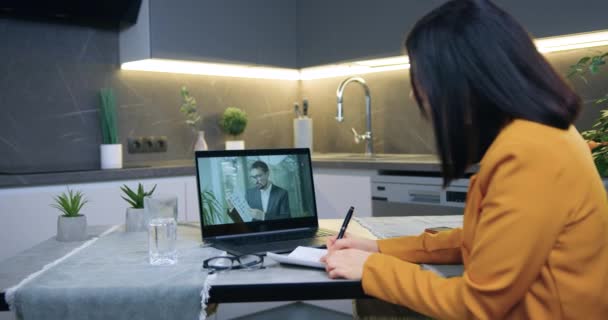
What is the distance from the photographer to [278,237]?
1.46m

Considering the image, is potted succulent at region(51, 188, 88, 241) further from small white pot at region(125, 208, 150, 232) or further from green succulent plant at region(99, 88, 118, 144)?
green succulent plant at region(99, 88, 118, 144)

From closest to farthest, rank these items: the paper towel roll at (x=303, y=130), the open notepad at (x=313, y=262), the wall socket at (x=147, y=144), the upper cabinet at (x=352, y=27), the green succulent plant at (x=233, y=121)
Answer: the open notepad at (x=313, y=262)
the upper cabinet at (x=352, y=27)
the wall socket at (x=147, y=144)
the green succulent plant at (x=233, y=121)
the paper towel roll at (x=303, y=130)

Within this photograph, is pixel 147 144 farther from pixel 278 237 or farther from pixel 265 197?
pixel 278 237

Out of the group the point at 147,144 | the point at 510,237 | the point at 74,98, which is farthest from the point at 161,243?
the point at 147,144

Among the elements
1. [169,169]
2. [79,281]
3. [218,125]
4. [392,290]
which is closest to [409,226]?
[392,290]

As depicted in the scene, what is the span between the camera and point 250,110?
3840 millimetres

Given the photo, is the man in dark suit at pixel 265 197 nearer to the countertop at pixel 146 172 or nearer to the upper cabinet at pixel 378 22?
the countertop at pixel 146 172

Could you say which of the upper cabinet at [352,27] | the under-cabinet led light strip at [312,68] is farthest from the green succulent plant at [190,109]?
the upper cabinet at [352,27]

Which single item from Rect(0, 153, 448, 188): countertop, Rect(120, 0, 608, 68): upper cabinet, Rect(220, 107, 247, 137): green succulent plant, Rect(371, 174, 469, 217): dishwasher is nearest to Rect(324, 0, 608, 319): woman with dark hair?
Rect(0, 153, 448, 188): countertop

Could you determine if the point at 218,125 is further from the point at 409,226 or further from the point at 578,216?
the point at 578,216

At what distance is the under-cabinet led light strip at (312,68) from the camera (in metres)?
2.66

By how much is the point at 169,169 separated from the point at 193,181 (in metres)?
0.16

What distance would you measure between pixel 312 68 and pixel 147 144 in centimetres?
117

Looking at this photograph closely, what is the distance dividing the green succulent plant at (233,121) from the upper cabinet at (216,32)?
358mm
